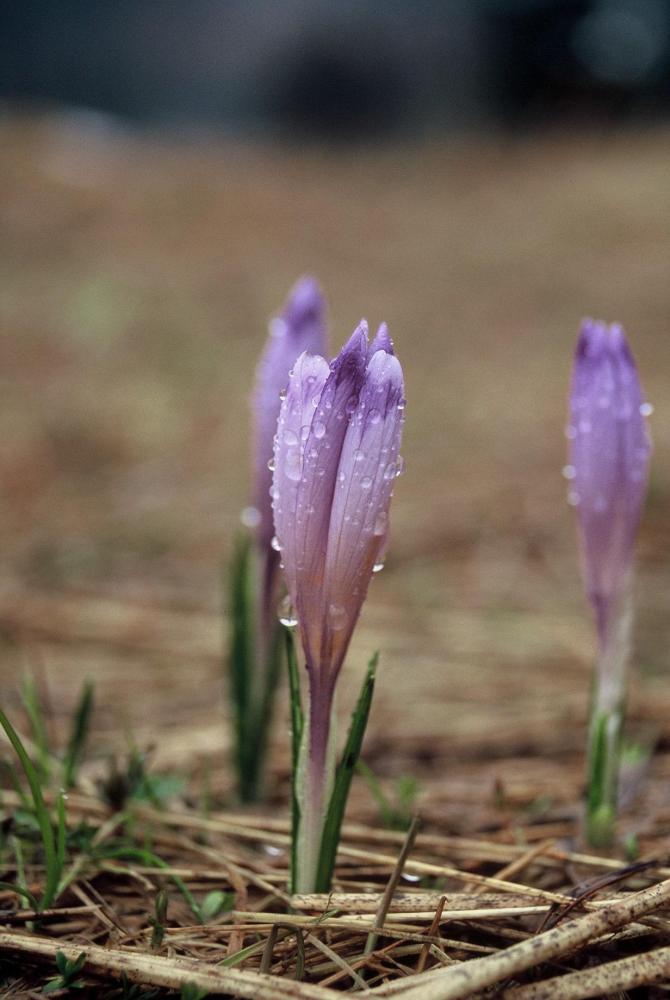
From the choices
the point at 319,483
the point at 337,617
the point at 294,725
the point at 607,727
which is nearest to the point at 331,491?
the point at 319,483

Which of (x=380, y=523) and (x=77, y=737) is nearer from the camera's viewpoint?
(x=380, y=523)

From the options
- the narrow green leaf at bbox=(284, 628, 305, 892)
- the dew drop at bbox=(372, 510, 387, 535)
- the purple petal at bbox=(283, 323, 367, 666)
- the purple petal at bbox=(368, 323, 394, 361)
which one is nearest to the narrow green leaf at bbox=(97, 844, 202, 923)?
the narrow green leaf at bbox=(284, 628, 305, 892)

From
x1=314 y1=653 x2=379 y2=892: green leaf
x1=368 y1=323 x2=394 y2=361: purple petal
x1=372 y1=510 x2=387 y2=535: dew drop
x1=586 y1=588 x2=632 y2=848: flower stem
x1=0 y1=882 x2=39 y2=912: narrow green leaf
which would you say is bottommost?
x1=0 y1=882 x2=39 y2=912: narrow green leaf

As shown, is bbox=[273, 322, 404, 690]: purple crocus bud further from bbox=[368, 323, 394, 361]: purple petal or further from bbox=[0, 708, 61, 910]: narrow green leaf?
bbox=[0, 708, 61, 910]: narrow green leaf

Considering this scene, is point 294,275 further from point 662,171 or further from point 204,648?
point 204,648

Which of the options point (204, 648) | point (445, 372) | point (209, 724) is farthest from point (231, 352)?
point (209, 724)

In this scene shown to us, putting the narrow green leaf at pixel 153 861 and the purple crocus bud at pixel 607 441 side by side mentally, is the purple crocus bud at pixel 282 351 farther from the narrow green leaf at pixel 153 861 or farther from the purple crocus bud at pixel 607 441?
the narrow green leaf at pixel 153 861

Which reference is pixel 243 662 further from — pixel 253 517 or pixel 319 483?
pixel 319 483
